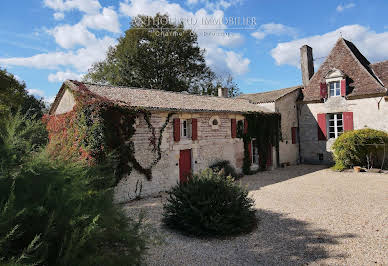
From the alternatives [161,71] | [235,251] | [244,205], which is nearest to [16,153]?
[235,251]

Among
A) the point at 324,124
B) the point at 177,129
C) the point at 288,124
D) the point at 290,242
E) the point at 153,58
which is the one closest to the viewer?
→ the point at 290,242

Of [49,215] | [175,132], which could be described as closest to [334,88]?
[175,132]

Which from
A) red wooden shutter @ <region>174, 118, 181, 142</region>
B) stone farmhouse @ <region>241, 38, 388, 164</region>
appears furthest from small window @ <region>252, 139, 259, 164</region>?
red wooden shutter @ <region>174, 118, 181, 142</region>

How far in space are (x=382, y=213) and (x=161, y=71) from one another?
813 inches

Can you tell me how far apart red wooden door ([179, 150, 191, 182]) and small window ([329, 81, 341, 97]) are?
1002 cm

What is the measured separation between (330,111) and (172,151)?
1053cm

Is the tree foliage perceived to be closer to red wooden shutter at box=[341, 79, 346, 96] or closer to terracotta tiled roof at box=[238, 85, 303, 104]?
terracotta tiled roof at box=[238, 85, 303, 104]

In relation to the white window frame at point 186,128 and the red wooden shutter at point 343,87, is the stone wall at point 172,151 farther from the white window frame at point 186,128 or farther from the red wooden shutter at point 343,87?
the red wooden shutter at point 343,87

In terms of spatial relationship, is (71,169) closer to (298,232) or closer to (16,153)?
(16,153)

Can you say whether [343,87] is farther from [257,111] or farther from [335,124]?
[257,111]

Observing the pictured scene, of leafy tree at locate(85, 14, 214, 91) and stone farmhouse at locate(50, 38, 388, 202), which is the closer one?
stone farmhouse at locate(50, 38, 388, 202)

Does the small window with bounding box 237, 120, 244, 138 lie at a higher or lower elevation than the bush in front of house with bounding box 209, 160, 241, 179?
higher

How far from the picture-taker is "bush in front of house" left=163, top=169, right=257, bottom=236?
5.82 meters

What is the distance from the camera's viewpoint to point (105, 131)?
880cm
